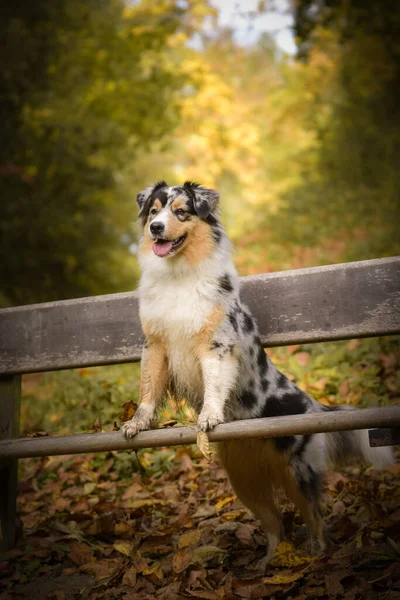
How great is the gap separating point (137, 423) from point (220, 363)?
54 cm

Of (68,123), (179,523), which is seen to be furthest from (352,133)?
(179,523)

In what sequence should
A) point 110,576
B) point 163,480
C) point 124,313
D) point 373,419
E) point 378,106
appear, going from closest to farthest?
point 373,419
point 110,576
point 124,313
point 163,480
point 378,106

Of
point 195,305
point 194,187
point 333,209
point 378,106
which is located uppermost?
point 378,106

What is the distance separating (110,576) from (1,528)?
2.82 ft

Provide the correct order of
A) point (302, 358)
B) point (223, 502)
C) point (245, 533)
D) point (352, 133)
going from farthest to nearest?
point (352, 133) < point (302, 358) < point (223, 502) < point (245, 533)

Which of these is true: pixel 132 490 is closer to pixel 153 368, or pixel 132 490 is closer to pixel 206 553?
pixel 206 553

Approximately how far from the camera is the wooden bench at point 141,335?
2.62 metres

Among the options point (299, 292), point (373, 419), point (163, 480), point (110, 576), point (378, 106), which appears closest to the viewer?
point (373, 419)

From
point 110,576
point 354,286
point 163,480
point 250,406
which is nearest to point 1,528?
point 110,576

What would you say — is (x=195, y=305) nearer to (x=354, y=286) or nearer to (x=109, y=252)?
(x=354, y=286)

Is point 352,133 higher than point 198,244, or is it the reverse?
point 352,133

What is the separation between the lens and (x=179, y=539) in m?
3.29

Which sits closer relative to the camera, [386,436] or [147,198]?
[386,436]

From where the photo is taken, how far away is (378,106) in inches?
565
